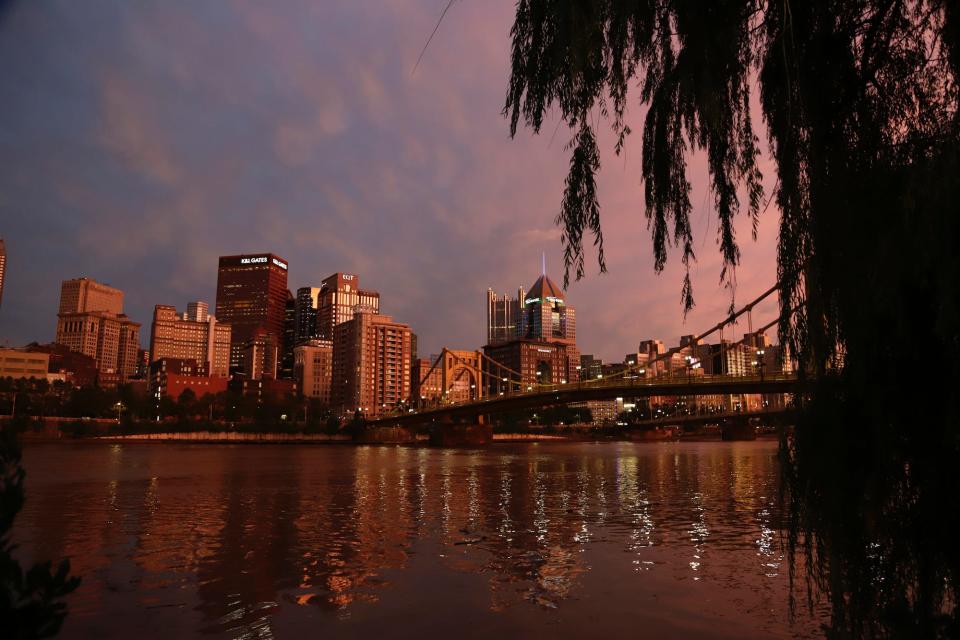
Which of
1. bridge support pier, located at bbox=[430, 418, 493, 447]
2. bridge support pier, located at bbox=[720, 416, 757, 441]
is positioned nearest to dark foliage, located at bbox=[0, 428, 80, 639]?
bridge support pier, located at bbox=[430, 418, 493, 447]

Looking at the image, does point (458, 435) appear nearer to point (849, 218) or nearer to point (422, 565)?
point (422, 565)

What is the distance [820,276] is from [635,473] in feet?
122

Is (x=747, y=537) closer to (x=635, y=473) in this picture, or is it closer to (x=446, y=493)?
(x=446, y=493)

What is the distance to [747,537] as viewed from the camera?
14656 mm

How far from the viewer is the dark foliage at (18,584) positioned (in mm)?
2623

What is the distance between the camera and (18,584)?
8.63 ft

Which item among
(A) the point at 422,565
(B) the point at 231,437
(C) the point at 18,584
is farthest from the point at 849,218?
(B) the point at 231,437

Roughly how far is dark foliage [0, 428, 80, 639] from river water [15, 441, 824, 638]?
4520 mm

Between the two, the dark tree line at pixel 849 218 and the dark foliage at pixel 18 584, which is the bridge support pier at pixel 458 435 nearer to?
the dark tree line at pixel 849 218

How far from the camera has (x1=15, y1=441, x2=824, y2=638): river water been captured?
8.30m

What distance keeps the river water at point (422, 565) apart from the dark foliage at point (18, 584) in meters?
4.52

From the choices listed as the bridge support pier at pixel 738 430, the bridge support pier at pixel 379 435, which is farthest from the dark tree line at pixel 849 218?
the bridge support pier at pixel 738 430

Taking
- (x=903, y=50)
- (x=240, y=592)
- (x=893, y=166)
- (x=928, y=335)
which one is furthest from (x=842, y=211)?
(x=240, y=592)

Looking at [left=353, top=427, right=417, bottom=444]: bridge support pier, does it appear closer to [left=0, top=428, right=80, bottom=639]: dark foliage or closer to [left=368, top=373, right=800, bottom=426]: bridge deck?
[left=368, top=373, right=800, bottom=426]: bridge deck
